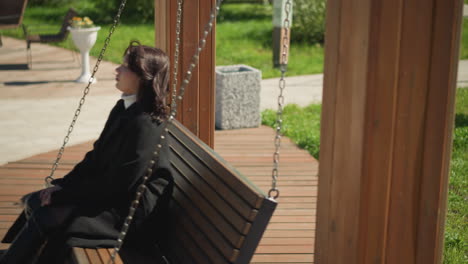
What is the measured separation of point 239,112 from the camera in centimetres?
739

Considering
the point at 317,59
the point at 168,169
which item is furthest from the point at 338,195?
the point at 317,59

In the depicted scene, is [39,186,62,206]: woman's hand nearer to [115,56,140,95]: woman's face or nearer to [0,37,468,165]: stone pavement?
[115,56,140,95]: woman's face

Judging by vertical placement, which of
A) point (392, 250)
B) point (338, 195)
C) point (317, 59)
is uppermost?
point (338, 195)

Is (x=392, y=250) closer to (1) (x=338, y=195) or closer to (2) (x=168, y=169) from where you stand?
(1) (x=338, y=195)

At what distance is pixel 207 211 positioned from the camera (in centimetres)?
286

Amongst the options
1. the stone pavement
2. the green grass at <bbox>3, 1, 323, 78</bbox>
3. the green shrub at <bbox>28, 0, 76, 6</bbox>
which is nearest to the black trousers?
the stone pavement

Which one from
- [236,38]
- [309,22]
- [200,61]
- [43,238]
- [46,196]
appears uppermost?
[200,61]

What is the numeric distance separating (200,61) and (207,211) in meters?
1.65

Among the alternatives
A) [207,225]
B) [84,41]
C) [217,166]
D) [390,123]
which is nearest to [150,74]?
[217,166]

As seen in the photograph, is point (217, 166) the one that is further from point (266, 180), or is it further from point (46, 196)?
point (266, 180)

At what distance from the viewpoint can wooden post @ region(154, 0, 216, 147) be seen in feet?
13.9

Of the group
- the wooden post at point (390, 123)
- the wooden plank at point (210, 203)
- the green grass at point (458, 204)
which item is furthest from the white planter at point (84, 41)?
the wooden post at point (390, 123)

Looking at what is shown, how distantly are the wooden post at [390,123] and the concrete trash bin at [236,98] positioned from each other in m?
4.83

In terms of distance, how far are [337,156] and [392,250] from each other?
38 centimetres
